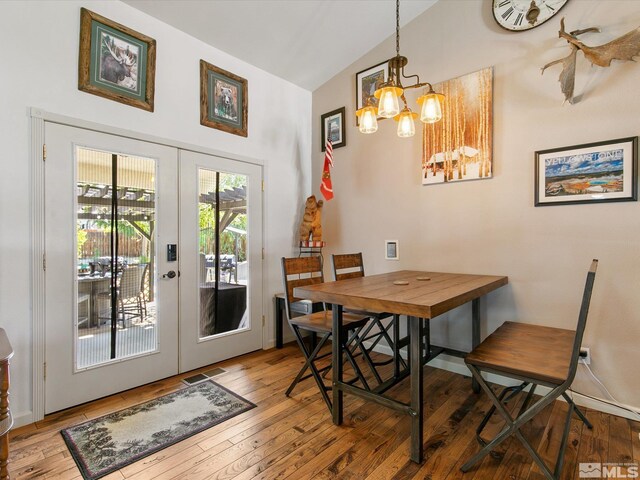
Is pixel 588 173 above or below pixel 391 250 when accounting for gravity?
above

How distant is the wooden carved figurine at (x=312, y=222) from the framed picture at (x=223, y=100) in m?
1.02

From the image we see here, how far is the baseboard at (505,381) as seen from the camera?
87.7 inches

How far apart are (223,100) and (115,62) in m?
0.93

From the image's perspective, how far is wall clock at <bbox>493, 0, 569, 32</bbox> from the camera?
2480mm

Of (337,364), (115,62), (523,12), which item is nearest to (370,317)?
(337,364)

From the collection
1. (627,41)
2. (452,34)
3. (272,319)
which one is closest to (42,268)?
(272,319)

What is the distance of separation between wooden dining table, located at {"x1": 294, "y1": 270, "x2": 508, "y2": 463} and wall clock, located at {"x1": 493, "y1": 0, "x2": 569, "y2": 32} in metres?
1.97

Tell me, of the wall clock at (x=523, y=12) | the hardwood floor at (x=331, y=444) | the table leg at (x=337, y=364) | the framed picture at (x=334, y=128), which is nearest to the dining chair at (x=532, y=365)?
the hardwood floor at (x=331, y=444)

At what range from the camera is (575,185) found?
2.38m

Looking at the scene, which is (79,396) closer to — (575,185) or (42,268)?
(42,268)

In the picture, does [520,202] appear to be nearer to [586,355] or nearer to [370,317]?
[586,355]

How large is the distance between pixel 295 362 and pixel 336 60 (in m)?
3.18

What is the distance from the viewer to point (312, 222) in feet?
12.3

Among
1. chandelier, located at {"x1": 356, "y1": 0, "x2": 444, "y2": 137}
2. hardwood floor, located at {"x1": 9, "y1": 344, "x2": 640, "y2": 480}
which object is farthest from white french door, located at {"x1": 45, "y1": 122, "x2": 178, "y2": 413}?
chandelier, located at {"x1": 356, "y1": 0, "x2": 444, "y2": 137}
